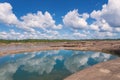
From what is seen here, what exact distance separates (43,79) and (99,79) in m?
12.8

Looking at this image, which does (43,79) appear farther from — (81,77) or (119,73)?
(119,73)

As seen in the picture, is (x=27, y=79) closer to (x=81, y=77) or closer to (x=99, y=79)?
(x=81, y=77)

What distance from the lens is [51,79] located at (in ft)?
133

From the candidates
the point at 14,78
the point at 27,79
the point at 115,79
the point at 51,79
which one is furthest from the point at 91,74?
the point at 14,78

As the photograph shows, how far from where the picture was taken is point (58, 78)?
4116cm

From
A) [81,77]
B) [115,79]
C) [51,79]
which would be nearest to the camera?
[115,79]

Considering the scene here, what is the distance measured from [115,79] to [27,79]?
18695 mm

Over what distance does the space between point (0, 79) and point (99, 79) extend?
71.1ft

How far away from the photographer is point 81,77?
37031 mm

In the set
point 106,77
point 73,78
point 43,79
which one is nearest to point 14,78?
point 43,79

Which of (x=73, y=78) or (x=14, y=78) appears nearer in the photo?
(x=73, y=78)

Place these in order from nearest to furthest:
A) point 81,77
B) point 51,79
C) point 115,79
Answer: point 115,79
point 81,77
point 51,79

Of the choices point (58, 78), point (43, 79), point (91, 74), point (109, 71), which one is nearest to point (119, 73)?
point (109, 71)

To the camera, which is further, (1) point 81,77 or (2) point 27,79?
(2) point 27,79
